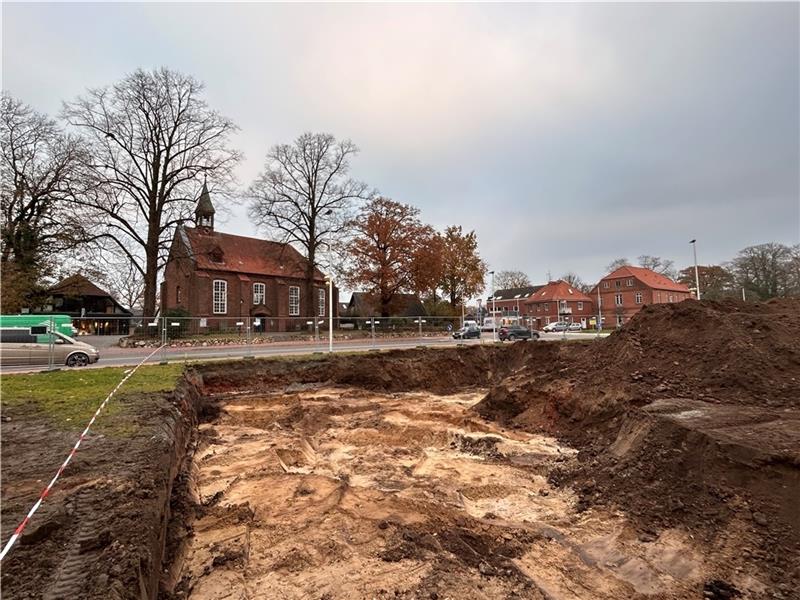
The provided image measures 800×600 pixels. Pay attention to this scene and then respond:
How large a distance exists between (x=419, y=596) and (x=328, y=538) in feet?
4.78

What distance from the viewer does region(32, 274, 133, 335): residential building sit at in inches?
751

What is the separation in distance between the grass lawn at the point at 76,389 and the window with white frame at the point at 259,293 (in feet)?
107

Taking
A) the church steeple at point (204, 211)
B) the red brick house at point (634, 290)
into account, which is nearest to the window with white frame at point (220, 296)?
the church steeple at point (204, 211)

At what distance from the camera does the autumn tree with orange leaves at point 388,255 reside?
39.8 meters

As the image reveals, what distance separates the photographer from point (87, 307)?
176 feet

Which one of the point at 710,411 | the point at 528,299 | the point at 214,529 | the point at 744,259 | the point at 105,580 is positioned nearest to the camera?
the point at 105,580

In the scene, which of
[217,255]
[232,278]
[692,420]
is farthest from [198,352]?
[217,255]

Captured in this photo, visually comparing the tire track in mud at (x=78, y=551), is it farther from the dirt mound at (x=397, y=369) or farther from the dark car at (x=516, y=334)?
the dark car at (x=516, y=334)

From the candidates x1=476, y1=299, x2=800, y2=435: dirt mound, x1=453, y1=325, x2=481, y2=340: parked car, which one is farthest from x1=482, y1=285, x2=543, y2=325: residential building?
x1=476, y1=299, x2=800, y2=435: dirt mound

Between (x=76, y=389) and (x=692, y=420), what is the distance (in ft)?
40.5

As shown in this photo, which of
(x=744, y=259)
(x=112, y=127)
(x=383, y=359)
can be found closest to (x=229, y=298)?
(x=112, y=127)

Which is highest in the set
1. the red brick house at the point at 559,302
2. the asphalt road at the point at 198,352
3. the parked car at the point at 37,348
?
the red brick house at the point at 559,302

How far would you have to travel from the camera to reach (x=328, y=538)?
4781 millimetres

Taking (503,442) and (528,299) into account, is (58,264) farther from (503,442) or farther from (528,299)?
(528,299)
